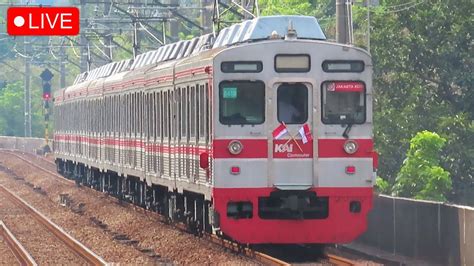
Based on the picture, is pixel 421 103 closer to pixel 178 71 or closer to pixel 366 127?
pixel 178 71

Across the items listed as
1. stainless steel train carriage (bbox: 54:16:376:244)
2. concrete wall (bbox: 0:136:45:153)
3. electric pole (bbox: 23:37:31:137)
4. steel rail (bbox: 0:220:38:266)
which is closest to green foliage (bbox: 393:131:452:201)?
steel rail (bbox: 0:220:38:266)

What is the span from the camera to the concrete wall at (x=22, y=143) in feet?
243

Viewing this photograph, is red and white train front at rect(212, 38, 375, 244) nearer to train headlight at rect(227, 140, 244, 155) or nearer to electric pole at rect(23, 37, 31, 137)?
train headlight at rect(227, 140, 244, 155)

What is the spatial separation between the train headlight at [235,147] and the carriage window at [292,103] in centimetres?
63

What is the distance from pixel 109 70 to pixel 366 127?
20.4 meters

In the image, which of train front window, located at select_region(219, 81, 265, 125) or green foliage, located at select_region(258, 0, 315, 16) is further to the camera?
Answer: green foliage, located at select_region(258, 0, 315, 16)

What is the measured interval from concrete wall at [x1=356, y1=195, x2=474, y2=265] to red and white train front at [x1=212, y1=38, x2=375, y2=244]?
743mm

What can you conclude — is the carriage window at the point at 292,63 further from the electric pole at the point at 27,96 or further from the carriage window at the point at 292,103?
the electric pole at the point at 27,96

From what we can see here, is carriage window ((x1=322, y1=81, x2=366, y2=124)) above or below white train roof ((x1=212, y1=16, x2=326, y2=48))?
below

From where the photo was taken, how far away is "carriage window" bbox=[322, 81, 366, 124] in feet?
59.0

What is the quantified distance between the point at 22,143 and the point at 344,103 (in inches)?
2430

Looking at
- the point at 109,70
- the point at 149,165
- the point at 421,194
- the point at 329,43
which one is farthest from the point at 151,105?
the point at 109,70

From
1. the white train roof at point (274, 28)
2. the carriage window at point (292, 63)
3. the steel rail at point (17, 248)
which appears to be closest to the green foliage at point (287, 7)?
the steel rail at point (17, 248)

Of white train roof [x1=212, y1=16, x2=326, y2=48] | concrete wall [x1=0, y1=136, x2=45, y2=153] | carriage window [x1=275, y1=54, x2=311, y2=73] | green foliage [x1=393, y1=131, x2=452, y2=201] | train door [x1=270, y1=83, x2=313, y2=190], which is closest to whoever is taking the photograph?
train door [x1=270, y1=83, x2=313, y2=190]
